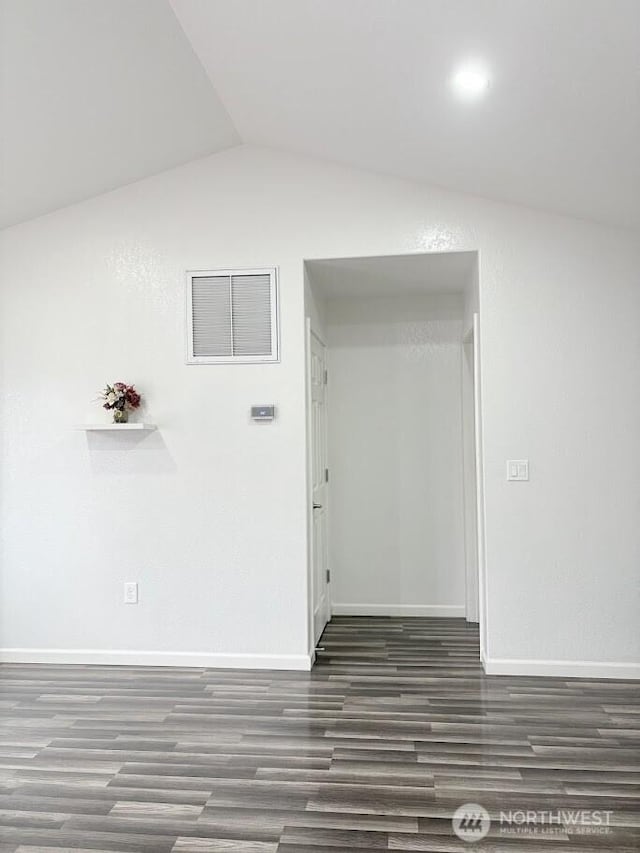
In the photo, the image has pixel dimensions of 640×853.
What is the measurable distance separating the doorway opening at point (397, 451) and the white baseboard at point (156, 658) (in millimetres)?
1032

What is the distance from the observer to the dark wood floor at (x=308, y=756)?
2455 millimetres

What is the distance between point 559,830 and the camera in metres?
2.44

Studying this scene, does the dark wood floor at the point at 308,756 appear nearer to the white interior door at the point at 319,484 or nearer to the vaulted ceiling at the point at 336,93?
the white interior door at the point at 319,484

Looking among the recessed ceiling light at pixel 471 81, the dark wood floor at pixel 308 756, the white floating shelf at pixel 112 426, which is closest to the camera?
the dark wood floor at pixel 308 756

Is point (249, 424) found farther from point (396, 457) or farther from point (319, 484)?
point (396, 457)

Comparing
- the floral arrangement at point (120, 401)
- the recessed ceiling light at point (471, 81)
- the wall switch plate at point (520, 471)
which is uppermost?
the recessed ceiling light at point (471, 81)

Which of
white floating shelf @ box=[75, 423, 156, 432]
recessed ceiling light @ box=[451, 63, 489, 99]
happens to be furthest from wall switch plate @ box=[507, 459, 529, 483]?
white floating shelf @ box=[75, 423, 156, 432]

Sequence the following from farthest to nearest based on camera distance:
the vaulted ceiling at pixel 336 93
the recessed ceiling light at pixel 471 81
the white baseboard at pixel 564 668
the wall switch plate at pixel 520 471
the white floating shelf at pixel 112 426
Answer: the white floating shelf at pixel 112 426
the wall switch plate at pixel 520 471
the white baseboard at pixel 564 668
the recessed ceiling light at pixel 471 81
the vaulted ceiling at pixel 336 93

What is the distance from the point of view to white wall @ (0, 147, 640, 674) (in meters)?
4.04

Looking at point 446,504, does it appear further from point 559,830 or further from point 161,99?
point 161,99

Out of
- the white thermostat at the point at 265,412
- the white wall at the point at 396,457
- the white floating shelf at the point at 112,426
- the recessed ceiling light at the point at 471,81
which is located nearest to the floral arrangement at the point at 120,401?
the white floating shelf at the point at 112,426

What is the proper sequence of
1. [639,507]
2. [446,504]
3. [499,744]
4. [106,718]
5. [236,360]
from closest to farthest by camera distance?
[499,744] → [106,718] → [639,507] → [236,360] → [446,504]

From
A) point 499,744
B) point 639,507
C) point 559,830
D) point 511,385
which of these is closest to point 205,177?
point 511,385

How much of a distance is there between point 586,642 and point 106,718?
263 cm
